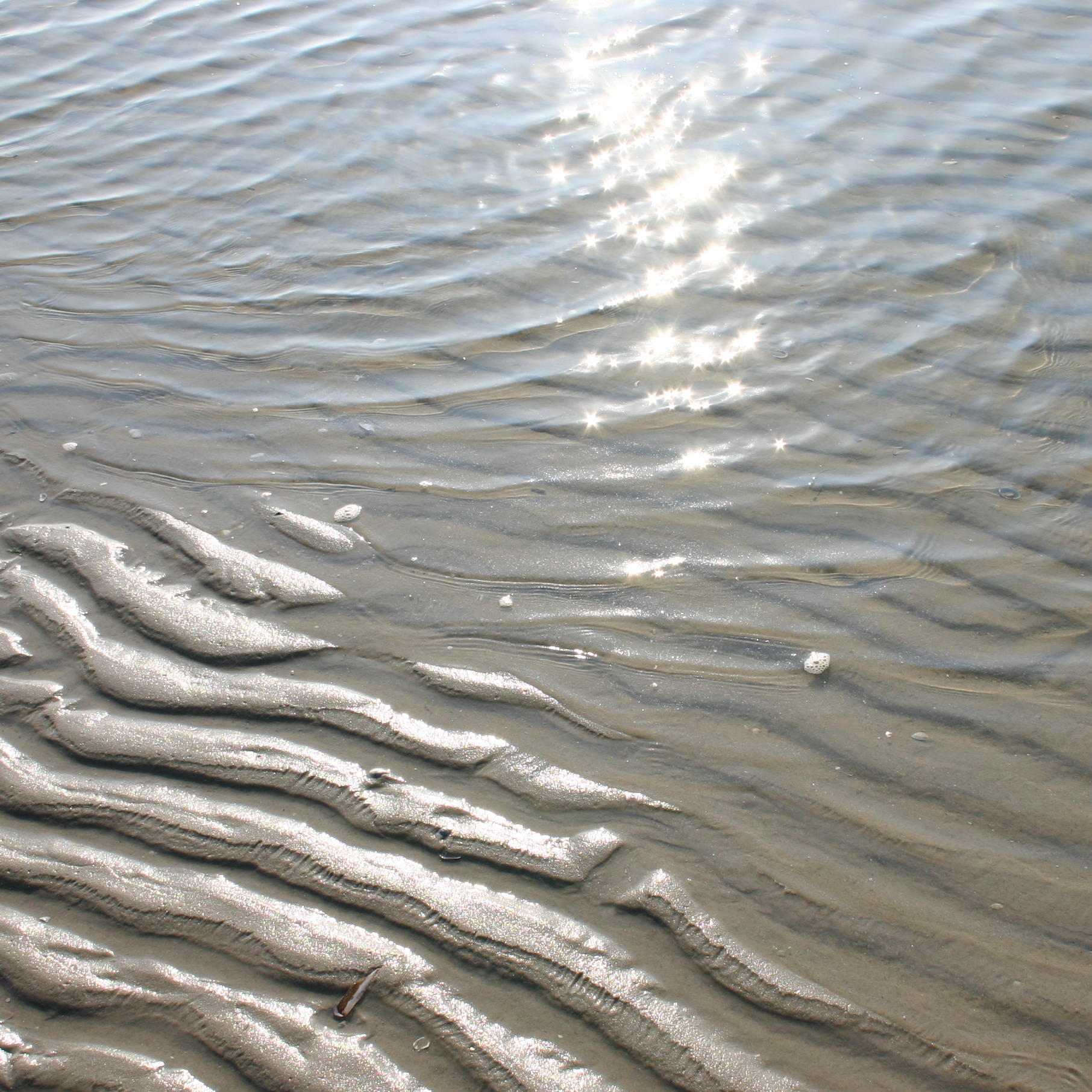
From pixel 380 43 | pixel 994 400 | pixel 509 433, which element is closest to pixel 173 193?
pixel 380 43

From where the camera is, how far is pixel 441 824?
2172mm

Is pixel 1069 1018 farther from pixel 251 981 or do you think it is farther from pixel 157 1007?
pixel 157 1007

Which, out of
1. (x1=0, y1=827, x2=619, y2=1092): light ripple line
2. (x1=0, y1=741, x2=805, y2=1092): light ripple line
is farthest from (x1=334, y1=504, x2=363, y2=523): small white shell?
(x1=0, y1=827, x2=619, y2=1092): light ripple line

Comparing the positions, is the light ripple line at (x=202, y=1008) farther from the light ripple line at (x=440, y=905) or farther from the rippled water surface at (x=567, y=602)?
the light ripple line at (x=440, y=905)

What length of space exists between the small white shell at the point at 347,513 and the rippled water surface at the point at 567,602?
71mm

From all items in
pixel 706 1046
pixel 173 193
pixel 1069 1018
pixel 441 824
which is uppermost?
pixel 173 193

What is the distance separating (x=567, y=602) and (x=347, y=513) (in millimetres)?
849

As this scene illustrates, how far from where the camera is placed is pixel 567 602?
2750mm

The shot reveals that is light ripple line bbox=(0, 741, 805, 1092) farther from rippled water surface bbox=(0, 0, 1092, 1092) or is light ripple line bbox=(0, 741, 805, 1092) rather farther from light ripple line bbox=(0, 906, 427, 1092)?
light ripple line bbox=(0, 906, 427, 1092)

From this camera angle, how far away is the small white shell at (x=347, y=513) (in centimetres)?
308

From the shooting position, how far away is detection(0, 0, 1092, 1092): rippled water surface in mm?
1870

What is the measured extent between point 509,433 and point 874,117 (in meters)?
3.19

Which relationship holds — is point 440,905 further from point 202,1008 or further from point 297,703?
point 297,703

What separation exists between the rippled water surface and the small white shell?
7 centimetres
